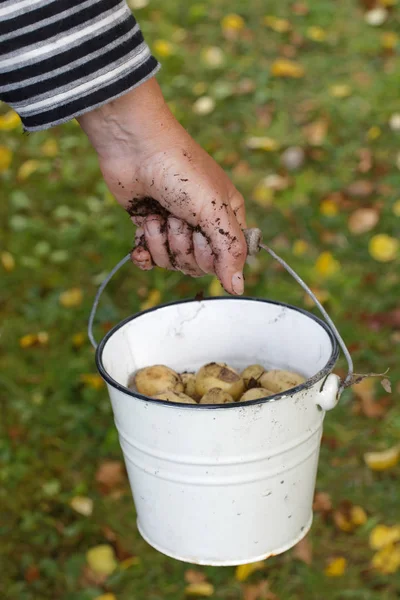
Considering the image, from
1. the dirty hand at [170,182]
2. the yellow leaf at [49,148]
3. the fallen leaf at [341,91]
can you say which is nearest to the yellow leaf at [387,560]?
the dirty hand at [170,182]

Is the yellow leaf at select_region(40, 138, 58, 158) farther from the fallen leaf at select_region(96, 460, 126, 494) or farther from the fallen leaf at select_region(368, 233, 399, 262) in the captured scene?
the fallen leaf at select_region(96, 460, 126, 494)

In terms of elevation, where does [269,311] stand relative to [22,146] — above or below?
above

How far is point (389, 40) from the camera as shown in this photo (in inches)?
150

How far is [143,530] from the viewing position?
5.34 feet

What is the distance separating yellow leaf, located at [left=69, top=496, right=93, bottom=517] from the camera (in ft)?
7.56

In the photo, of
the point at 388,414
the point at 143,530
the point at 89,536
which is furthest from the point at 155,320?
the point at 388,414

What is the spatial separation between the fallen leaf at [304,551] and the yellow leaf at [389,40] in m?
2.63

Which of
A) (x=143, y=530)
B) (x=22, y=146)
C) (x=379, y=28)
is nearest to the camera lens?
(x=143, y=530)

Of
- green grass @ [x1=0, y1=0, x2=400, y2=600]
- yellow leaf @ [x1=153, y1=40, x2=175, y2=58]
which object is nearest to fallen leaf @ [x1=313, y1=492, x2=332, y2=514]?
green grass @ [x1=0, y1=0, x2=400, y2=600]

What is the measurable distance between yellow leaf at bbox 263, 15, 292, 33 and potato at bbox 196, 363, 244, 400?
2860 mm

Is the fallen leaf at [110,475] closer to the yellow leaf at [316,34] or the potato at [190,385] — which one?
the potato at [190,385]

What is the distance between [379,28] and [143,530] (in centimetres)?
320

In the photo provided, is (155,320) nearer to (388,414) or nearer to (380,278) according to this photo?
(388,414)

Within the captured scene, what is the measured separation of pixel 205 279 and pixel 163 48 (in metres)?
1.62
